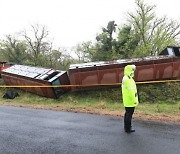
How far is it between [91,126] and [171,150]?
3014 millimetres

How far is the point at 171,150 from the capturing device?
6480mm

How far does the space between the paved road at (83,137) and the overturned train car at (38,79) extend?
6.44m

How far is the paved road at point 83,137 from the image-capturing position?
6551 mm

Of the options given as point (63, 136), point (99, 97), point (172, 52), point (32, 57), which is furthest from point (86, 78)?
point (32, 57)

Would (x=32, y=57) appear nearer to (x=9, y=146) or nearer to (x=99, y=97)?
(x=99, y=97)

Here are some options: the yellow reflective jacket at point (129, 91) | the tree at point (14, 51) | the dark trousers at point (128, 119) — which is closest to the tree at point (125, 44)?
the tree at point (14, 51)

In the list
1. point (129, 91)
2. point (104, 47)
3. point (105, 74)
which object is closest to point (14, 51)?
point (104, 47)

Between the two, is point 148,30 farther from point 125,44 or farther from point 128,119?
point 128,119

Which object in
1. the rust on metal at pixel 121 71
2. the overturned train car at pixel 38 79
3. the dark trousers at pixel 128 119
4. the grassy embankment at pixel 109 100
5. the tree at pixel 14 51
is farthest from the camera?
the tree at pixel 14 51

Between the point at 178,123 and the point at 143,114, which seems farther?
the point at 143,114

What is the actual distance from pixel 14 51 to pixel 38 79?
31946 millimetres

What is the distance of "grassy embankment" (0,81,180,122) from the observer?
13.6 meters

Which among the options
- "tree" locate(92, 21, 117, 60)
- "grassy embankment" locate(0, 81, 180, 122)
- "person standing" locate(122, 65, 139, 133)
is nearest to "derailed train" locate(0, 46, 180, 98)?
"grassy embankment" locate(0, 81, 180, 122)

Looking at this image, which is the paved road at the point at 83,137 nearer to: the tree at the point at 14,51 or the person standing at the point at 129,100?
the person standing at the point at 129,100
